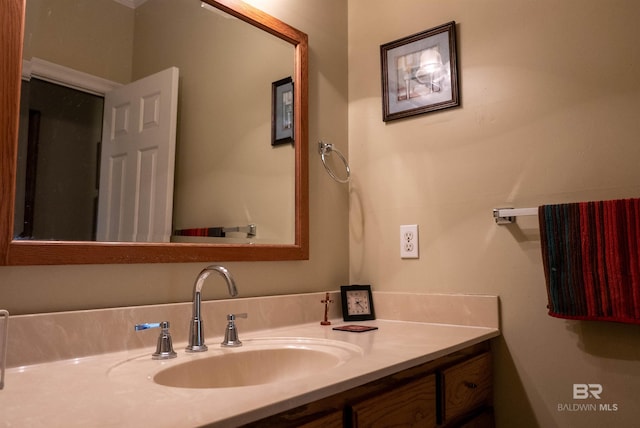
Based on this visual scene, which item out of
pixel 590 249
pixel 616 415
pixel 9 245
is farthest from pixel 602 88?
pixel 9 245

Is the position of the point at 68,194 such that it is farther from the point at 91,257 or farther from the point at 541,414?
the point at 541,414

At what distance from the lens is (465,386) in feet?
4.18

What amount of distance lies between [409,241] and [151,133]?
911mm

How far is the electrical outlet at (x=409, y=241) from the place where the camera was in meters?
1.63

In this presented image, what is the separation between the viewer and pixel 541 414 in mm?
1343

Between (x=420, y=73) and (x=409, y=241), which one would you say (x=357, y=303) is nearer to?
(x=409, y=241)

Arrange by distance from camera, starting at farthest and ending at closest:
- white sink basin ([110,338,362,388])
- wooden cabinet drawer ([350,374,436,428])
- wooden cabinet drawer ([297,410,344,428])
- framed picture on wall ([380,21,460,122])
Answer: framed picture on wall ([380,21,460,122])
white sink basin ([110,338,362,388])
wooden cabinet drawer ([350,374,436,428])
wooden cabinet drawer ([297,410,344,428])

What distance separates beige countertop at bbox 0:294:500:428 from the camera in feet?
2.22

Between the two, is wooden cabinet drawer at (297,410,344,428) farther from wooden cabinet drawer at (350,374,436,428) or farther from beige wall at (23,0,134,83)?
beige wall at (23,0,134,83)

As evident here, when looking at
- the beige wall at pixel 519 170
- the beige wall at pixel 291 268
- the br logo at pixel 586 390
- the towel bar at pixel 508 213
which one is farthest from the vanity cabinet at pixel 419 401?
the beige wall at pixel 291 268

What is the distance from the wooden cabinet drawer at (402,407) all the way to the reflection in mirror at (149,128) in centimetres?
66

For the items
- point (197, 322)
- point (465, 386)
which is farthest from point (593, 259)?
point (197, 322)

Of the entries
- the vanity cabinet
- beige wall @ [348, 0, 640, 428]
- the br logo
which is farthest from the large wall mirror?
the br logo

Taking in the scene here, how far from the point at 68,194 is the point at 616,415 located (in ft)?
4.83
